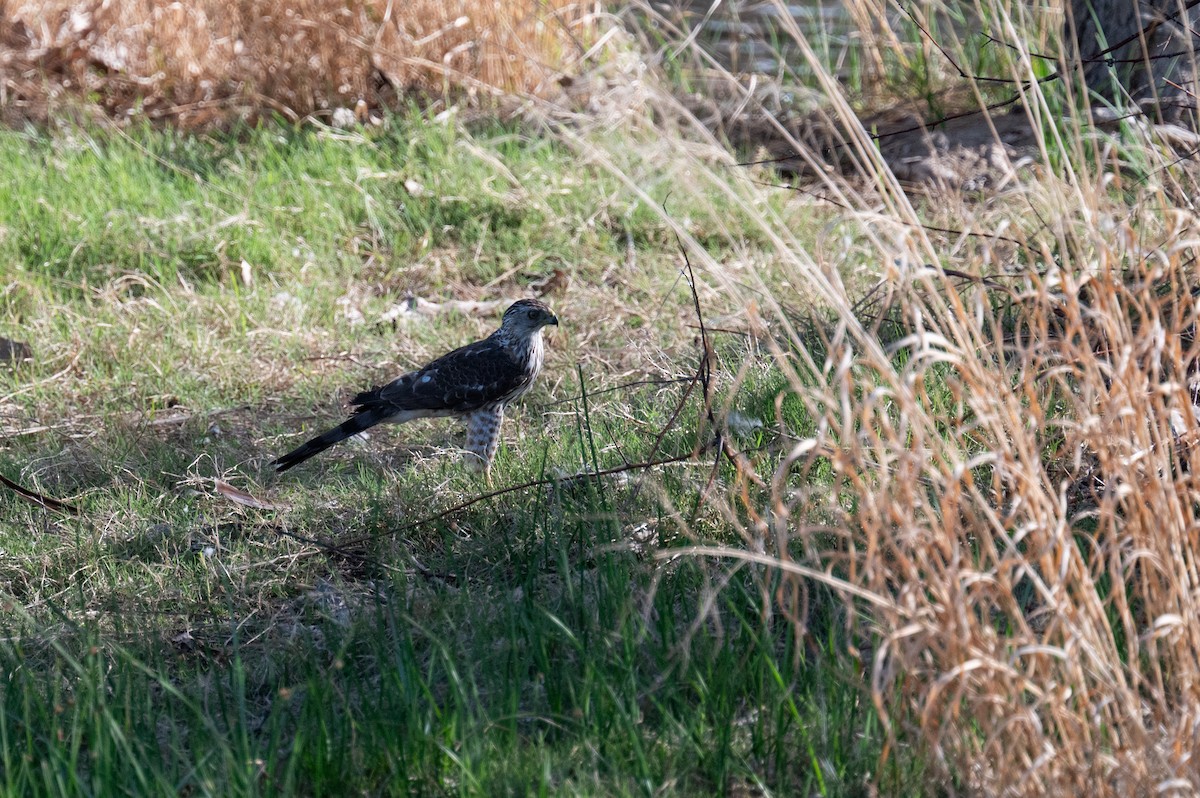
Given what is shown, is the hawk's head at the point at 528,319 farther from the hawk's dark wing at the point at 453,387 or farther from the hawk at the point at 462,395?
the hawk's dark wing at the point at 453,387

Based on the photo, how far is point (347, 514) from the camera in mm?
4211

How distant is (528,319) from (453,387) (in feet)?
1.62

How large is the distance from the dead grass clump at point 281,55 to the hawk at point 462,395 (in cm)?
355

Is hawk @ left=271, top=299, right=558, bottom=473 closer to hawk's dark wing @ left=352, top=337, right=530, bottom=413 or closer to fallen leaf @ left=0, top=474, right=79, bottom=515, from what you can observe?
hawk's dark wing @ left=352, top=337, right=530, bottom=413

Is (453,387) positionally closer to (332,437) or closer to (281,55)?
(332,437)

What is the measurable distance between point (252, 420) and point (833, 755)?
351cm

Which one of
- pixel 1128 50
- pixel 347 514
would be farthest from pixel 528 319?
pixel 1128 50

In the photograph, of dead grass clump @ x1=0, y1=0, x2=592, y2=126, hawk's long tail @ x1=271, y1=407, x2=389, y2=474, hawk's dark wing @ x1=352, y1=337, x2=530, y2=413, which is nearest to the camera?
hawk's long tail @ x1=271, y1=407, x2=389, y2=474

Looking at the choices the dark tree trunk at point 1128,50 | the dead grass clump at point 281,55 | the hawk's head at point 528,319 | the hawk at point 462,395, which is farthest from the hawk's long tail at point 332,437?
the dark tree trunk at point 1128,50

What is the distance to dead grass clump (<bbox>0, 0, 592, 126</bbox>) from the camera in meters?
8.75

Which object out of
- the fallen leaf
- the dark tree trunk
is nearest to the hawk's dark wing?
the fallen leaf

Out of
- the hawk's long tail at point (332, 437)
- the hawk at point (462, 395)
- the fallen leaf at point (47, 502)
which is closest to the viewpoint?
the fallen leaf at point (47, 502)

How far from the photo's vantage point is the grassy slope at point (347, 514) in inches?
105

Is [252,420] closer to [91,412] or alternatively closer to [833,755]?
[91,412]
